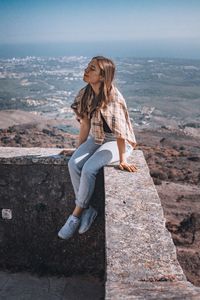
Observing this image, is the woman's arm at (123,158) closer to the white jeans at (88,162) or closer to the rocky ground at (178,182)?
the white jeans at (88,162)

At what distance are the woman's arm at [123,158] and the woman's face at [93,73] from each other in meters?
0.59

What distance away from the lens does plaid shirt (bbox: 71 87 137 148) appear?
3963 mm

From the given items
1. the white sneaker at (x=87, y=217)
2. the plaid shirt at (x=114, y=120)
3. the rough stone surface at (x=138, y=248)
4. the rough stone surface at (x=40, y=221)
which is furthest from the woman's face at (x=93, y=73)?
the white sneaker at (x=87, y=217)

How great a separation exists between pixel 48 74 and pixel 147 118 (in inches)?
2882

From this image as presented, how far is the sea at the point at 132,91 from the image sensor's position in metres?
84.1

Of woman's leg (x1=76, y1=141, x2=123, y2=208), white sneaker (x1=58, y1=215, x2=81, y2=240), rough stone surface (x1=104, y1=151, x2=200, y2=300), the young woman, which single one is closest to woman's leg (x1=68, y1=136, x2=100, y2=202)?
the young woman

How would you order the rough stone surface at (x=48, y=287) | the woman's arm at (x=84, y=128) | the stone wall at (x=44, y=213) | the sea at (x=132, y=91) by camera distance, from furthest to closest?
1. the sea at (x=132, y=91)
2. the stone wall at (x=44, y=213)
3. the rough stone surface at (x=48, y=287)
4. the woman's arm at (x=84, y=128)

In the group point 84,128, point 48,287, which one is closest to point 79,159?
point 84,128

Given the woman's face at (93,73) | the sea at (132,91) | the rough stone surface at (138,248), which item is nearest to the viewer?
the rough stone surface at (138,248)

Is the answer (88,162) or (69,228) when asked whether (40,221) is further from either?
(88,162)

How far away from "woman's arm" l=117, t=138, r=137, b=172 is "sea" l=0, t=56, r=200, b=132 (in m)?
56.2

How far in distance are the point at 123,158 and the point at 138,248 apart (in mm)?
A: 1446

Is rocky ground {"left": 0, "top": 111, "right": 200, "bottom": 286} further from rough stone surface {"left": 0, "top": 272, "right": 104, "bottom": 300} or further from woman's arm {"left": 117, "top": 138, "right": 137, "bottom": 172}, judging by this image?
woman's arm {"left": 117, "top": 138, "right": 137, "bottom": 172}

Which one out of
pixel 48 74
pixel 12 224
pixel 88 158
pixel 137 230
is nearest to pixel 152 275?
pixel 137 230
